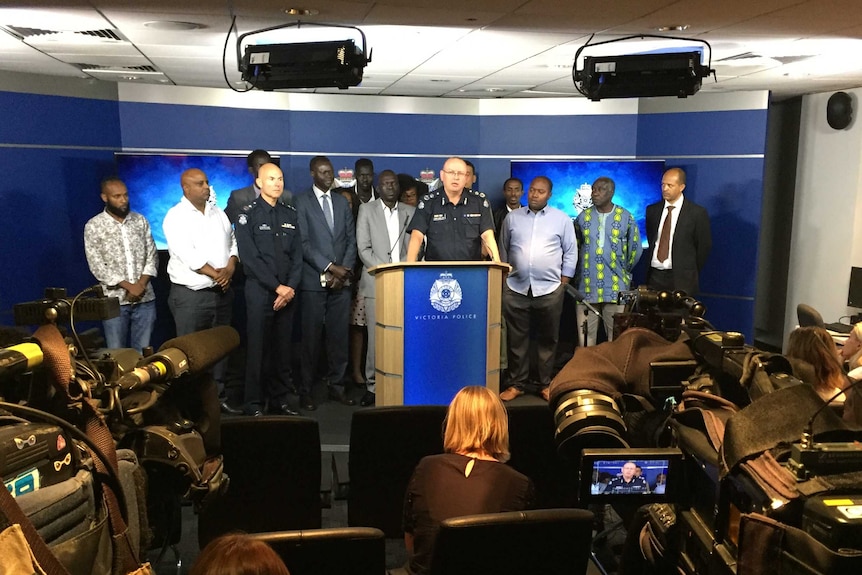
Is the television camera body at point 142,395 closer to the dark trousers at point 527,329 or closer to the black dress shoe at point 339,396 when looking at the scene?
the black dress shoe at point 339,396

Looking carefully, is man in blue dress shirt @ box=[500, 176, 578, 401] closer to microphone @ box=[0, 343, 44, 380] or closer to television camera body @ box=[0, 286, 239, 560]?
television camera body @ box=[0, 286, 239, 560]

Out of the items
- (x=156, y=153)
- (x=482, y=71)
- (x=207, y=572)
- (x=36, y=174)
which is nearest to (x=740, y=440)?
(x=207, y=572)

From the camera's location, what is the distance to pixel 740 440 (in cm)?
137

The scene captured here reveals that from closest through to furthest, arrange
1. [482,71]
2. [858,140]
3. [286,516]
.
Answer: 1. [286,516]
2. [482,71]
3. [858,140]

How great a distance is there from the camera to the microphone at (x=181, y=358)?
2.01 m

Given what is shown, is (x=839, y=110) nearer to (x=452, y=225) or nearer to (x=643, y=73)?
(x=643, y=73)

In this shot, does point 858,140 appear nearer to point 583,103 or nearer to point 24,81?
point 583,103

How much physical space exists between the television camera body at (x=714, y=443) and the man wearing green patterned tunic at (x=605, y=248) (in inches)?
144

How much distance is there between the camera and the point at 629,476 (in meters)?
1.73

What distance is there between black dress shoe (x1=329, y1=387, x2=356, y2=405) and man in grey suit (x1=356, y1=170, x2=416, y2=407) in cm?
10

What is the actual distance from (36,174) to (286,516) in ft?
13.3

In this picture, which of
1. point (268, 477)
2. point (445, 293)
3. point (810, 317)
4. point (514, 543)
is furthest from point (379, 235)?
point (514, 543)

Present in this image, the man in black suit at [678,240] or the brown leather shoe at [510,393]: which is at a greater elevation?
the man in black suit at [678,240]

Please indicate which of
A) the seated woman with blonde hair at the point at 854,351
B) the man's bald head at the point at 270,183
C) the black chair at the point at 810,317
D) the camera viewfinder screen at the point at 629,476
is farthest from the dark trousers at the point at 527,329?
the camera viewfinder screen at the point at 629,476
